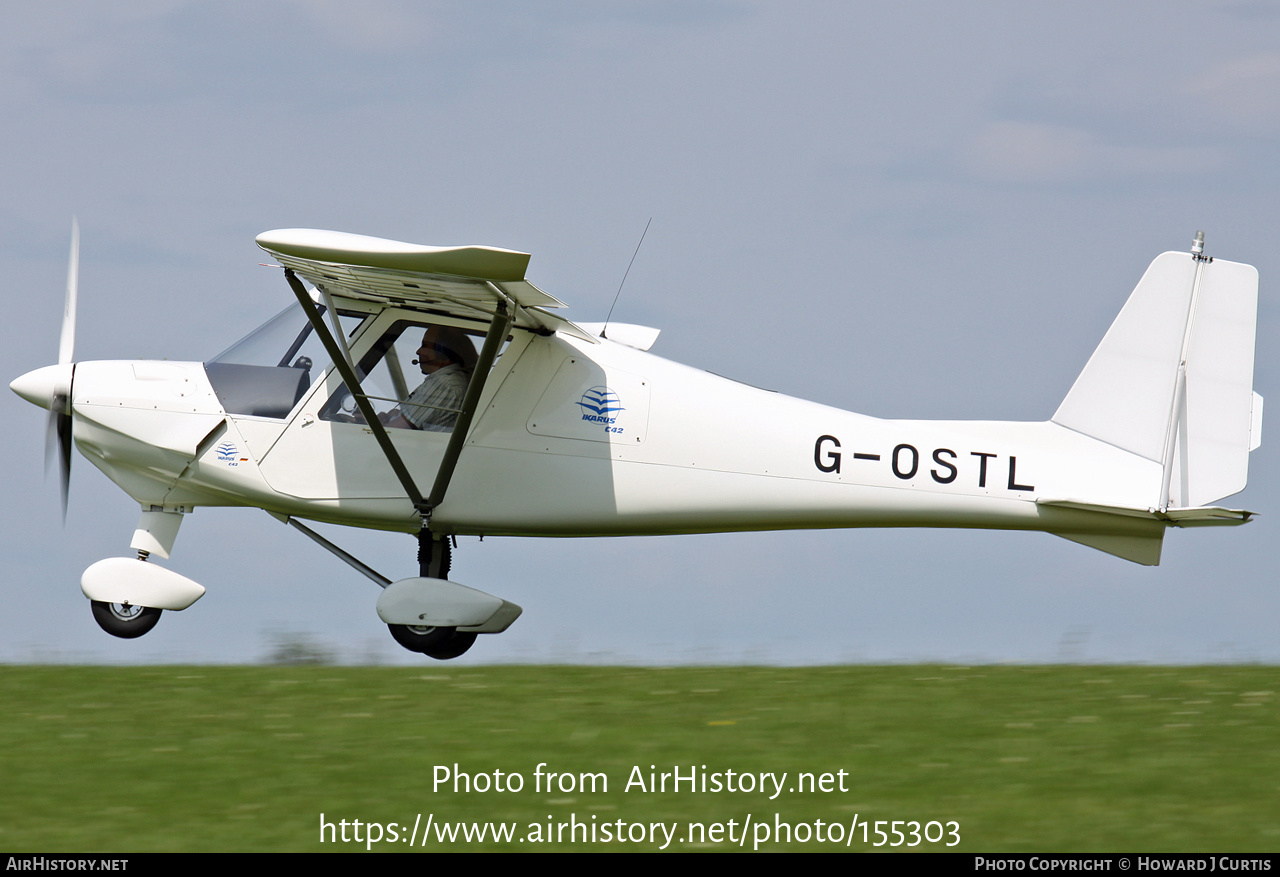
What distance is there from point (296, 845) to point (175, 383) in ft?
18.8

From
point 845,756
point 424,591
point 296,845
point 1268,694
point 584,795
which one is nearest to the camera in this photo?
point 296,845

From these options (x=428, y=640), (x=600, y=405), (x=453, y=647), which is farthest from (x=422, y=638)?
(x=600, y=405)

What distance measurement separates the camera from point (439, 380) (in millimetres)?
9836

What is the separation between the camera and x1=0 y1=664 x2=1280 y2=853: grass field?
5.30 meters

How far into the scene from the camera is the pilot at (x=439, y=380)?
32.2 feet

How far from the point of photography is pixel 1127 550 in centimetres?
984

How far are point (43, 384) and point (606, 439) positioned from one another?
14.1 feet

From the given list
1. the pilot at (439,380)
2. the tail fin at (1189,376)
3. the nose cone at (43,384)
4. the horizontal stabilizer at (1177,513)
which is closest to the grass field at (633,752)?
the horizontal stabilizer at (1177,513)

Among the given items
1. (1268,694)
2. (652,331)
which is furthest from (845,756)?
(652,331)

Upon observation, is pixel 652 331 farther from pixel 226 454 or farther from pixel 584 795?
pixel 584 795

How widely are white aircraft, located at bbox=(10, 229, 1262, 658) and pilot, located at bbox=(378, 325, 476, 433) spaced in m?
0.01

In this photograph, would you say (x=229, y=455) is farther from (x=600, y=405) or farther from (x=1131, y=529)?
(x=1131, y=529)

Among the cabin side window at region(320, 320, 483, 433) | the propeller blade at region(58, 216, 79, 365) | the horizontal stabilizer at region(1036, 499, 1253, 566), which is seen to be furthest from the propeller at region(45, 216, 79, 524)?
the horizontal stabilizer at region(1036, 499, 1253, 566)

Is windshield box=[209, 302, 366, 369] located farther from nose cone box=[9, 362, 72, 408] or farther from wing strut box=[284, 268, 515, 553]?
nose cone box=[9, 362, 72, 408]
